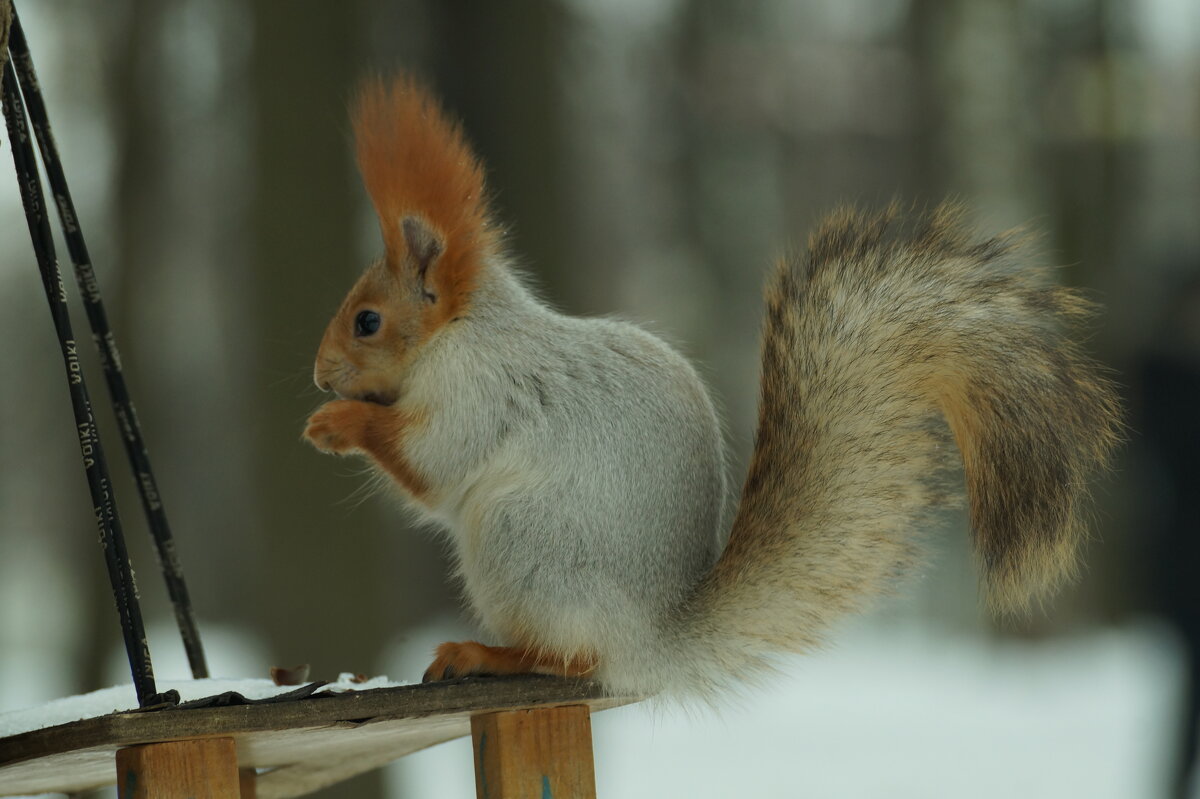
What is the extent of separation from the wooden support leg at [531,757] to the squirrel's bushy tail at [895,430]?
152 mm

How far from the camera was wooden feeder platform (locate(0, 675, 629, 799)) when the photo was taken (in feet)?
3.55

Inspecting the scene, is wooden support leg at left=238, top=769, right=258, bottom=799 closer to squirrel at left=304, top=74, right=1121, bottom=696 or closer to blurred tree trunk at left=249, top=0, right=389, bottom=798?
squirrel at left=304, top=74, right=1121, bottom=696

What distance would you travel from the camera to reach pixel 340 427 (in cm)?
143

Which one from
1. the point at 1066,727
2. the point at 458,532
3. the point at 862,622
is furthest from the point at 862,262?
the point at 1066,727

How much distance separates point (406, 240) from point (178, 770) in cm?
61

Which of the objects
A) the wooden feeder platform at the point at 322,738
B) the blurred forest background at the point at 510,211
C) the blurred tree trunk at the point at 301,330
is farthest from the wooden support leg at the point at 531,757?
the blurred tree trunk at the point at 301,330

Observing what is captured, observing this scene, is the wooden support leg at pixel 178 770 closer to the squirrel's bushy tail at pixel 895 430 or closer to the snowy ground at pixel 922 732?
the squirrel's bushy tail at pixel 895 430

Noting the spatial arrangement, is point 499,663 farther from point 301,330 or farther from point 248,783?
point 301,330

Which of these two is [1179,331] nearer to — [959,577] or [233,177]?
[959,577]

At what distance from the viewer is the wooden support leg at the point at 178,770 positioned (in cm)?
109

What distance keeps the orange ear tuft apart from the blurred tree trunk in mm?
1554

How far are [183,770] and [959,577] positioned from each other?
4.13 metres

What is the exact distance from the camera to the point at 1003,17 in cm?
452

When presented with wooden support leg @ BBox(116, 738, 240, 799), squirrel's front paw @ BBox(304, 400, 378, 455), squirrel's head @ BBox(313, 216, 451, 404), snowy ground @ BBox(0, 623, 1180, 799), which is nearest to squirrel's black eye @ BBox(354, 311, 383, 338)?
→ squirrel's head @ BBox(313, 216, 451, 404)
